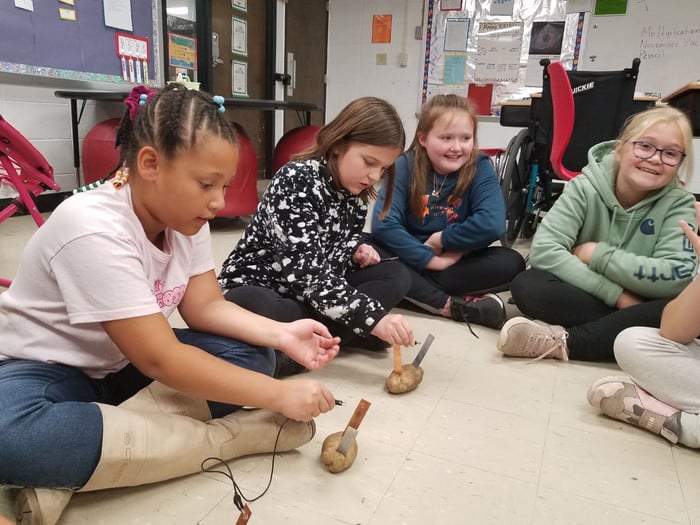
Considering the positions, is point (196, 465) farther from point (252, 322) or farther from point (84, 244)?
point (84, 244)

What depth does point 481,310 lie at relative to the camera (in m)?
1.55

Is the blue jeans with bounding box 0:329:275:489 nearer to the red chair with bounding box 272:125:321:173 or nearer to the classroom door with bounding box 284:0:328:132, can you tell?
the red chair with bounding box 272:125:321:173

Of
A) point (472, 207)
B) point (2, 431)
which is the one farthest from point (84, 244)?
point (472, 207)

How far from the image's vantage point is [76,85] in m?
2.96

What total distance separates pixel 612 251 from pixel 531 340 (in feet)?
1.06

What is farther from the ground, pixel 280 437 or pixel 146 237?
pixel 146 237

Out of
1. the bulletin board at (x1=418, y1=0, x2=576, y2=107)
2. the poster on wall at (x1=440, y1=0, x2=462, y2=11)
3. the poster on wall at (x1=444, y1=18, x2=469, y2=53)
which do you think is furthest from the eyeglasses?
the poster on wall at (x1=440, y1=0, x2=462, y2=11)

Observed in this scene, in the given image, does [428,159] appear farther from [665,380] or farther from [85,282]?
[85,282]

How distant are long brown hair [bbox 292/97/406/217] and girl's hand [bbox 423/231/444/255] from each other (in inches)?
20.2

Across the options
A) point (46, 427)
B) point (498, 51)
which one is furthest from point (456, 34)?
point (46, 427)

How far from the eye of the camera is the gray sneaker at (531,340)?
1.30m

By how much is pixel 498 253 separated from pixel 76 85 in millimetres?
2476

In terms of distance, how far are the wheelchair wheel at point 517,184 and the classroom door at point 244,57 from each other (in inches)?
83.1

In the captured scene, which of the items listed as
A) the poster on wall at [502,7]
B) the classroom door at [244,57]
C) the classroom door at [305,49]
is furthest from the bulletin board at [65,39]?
the poster on wall at [502,7]
